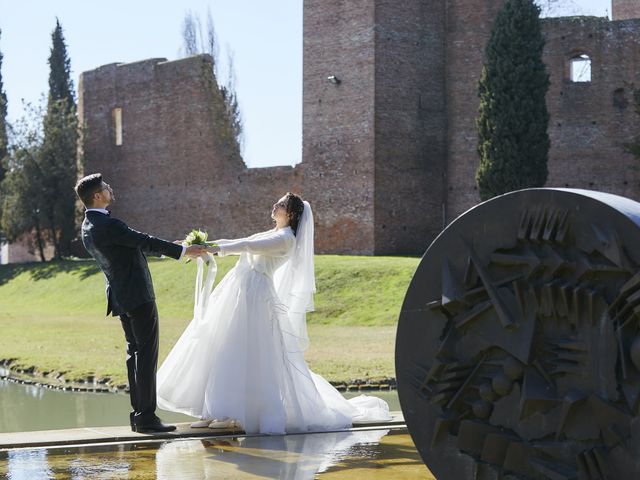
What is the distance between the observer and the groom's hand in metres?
6.87

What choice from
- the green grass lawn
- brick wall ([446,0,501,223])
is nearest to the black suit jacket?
the green grass lawn

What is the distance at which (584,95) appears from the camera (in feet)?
93.3

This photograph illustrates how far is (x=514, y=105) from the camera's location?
2588cm

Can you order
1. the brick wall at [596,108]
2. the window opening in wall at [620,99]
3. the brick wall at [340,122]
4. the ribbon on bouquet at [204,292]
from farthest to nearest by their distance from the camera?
the brick wall at [340,122] < the window opening in wall at [620,99] < the brick wall at [596,108] < the ribbon on bouquet at [204,292]

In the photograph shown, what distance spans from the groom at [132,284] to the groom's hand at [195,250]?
0.16 metres

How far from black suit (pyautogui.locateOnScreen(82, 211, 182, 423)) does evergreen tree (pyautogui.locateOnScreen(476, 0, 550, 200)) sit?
19.9m

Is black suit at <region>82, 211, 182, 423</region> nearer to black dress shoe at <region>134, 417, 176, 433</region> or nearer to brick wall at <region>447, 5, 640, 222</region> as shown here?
black dress shoe at <region>134, 417, 176, 433</region>

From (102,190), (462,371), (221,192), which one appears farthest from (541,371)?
(221,192)

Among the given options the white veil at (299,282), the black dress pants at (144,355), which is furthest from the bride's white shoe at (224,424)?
the white veil at (299,282)

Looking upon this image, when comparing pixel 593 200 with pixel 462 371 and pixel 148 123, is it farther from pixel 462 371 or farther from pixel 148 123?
pixel 148 123

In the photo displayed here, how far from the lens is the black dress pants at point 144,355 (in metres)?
6.58

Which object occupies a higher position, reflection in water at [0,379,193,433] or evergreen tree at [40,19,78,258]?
evergreen tree at [40,19,78,258]

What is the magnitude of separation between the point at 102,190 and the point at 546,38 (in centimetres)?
2386

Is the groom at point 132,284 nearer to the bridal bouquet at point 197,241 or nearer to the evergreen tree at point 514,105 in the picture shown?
the bridal bouquet at point 197,241
